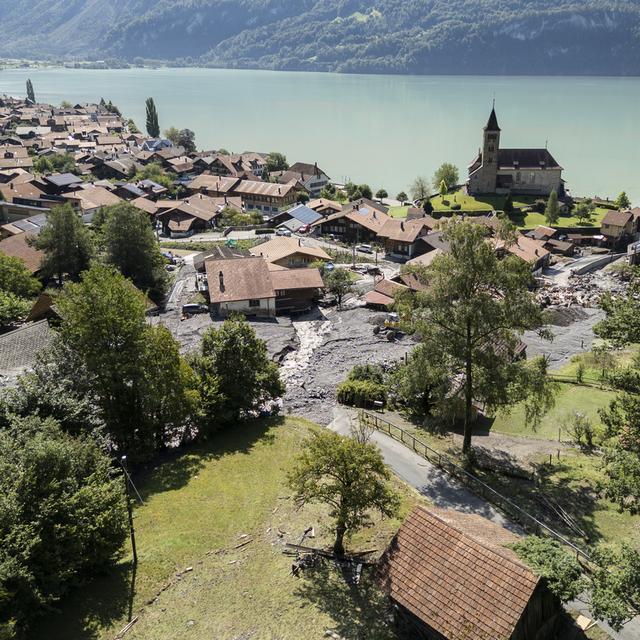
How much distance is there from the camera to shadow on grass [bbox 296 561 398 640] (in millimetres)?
14547

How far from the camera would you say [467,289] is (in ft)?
70.0

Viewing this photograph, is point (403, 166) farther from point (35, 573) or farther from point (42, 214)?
point (35, 573)

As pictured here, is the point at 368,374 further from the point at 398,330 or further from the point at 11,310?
the point at 11,310

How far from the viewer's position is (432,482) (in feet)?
72.4

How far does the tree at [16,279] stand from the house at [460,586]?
39759 millimetres

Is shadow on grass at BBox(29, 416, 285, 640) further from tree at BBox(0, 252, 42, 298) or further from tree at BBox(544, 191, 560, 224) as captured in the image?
tree at BBox(544, 191, 560, 224)

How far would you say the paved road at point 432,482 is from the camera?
20272mm

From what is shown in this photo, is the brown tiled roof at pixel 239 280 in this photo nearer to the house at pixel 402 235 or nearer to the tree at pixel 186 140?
the house at pixel 402 235

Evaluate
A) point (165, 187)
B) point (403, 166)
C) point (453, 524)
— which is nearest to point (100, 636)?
point (453, 524)

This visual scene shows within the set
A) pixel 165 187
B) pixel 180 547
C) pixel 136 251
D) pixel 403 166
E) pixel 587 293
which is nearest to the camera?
pixel 180 547

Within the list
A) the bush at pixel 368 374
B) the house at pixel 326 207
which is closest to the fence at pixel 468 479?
the bush at pixel 368 374

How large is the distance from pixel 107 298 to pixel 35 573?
1098 cm

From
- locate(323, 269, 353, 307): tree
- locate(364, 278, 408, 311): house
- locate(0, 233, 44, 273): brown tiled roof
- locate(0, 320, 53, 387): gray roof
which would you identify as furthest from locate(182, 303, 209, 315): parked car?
locate(0, 233, 44, 273): brown tiled roof

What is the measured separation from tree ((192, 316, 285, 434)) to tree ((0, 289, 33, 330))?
1932cm
